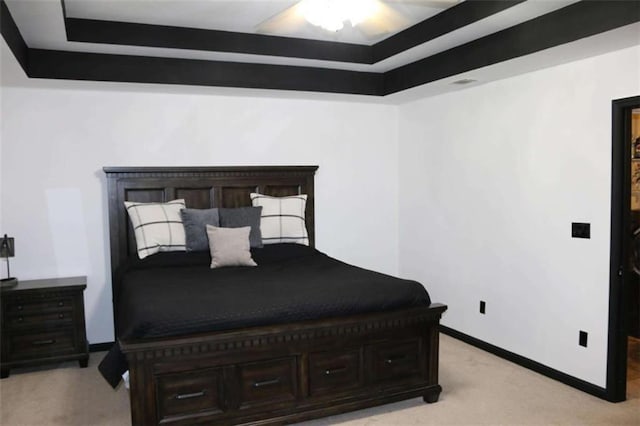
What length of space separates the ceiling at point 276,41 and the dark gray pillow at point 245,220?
1.03 meters

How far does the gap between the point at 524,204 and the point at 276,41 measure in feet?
7.29

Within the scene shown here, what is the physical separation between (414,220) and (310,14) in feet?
9.56

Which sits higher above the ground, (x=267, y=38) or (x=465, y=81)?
(x=267, y=38)

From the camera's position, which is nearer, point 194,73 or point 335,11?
point 335,11

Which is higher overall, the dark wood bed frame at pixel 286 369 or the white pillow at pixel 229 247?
the white pillow at pixel 229 247

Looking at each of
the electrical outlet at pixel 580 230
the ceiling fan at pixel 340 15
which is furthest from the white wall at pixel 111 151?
the electrical outlet at pixel 580 230

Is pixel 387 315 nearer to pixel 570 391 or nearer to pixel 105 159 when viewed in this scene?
pixel 570 391

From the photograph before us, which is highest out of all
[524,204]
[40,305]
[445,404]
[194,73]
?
[194,73]

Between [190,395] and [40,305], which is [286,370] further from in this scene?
[40,305]

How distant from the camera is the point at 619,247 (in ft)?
10.4

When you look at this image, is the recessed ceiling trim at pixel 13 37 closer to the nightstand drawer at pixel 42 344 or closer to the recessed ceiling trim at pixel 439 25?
the nightstand drawer at pixel 42 344

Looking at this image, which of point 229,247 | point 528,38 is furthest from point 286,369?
point 528,38

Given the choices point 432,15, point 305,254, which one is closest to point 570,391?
point 305,254

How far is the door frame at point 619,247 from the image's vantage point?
10.3ft
